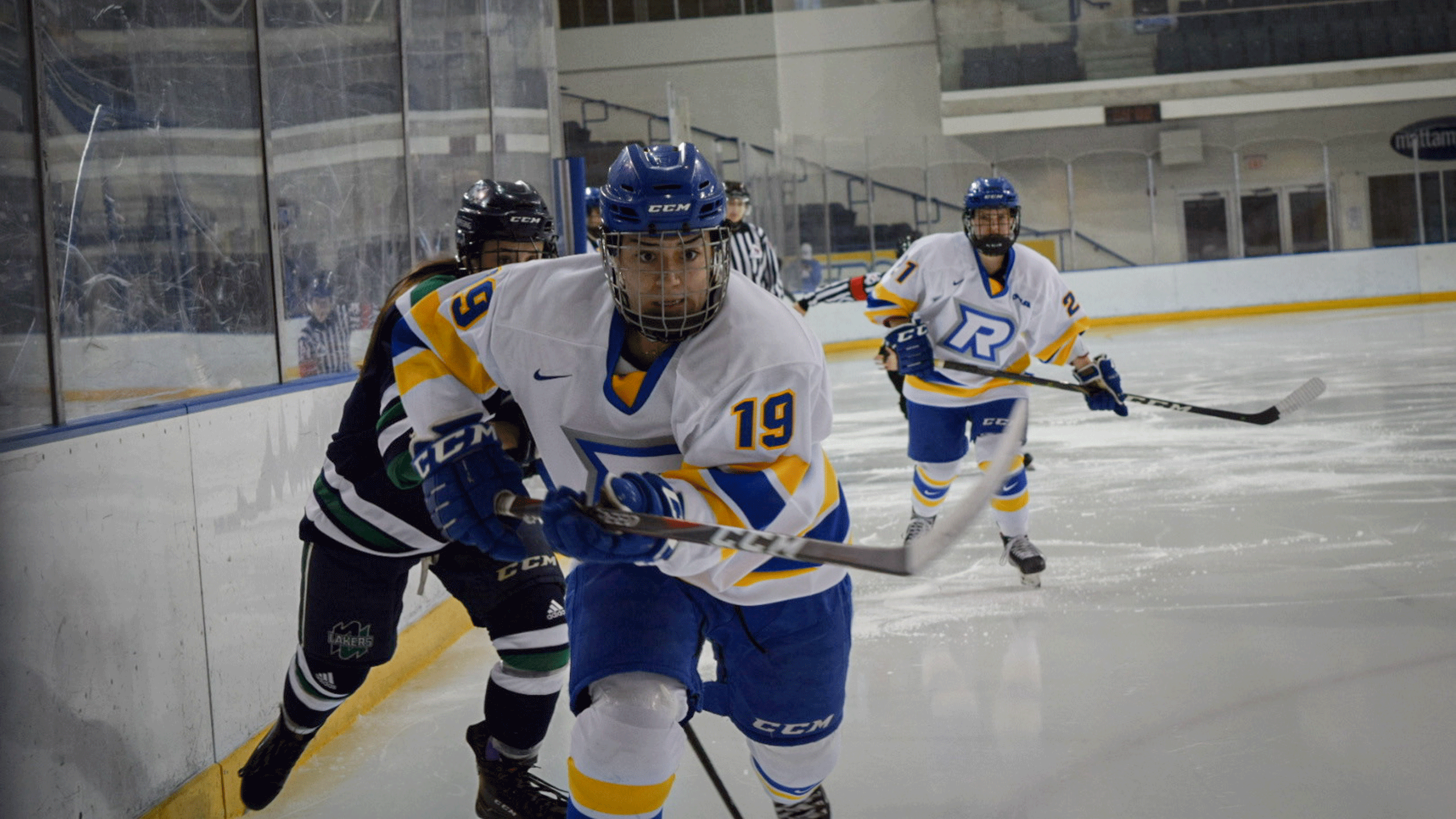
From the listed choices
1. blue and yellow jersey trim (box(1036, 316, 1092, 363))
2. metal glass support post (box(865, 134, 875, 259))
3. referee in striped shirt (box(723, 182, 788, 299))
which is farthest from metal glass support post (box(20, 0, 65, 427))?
metal glass support post (box(865, 134, 875, 259))

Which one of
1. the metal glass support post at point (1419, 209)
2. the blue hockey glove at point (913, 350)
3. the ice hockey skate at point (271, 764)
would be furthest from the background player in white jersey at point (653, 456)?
the metal glass support post at point (1419, 209)

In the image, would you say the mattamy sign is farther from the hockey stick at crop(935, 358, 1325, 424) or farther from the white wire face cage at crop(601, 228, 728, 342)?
the white wire face cage at crop(601, 228, 728, 342)

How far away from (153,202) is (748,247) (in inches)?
144

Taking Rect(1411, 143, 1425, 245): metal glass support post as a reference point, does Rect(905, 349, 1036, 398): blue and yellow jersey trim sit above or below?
below

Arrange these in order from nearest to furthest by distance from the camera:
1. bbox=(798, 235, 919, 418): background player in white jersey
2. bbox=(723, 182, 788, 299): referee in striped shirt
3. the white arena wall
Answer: the white arena wall
bbox=(798, 235, 919, 418): background player in white jersey
bbox=(723, 182, 788, 299): referee in striped shirt

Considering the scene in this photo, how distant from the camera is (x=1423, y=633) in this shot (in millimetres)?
2902

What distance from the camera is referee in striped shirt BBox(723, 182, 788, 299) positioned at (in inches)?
212

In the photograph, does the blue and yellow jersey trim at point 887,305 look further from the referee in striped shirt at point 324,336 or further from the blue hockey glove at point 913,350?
the referee in striped shirt at point 324,336

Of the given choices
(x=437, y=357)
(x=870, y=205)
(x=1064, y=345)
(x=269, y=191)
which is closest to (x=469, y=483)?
(x=437, y=357)

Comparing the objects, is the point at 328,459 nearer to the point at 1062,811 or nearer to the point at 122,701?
the point at 122,701

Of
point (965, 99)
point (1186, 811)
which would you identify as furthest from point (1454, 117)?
point (1186, 811)

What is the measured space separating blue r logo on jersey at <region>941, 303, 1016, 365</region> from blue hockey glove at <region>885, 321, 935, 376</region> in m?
0.11

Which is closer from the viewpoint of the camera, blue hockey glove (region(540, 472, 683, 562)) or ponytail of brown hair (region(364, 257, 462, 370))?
blue hockey glove (region(540, 472, 683, 562))

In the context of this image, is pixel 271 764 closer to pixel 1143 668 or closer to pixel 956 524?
pixel 956 524
